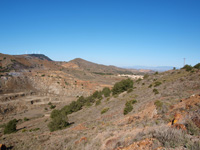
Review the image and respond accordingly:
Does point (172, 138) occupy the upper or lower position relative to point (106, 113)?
upper

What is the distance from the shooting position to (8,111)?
136 feet

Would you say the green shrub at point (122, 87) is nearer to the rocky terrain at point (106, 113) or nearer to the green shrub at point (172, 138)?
the rocky terrain at point (106, 113)

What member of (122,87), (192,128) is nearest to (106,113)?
(192,128)

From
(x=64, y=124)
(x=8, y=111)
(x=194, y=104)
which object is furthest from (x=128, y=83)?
(x=8, y=111)

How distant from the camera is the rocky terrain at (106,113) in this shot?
5541 mm

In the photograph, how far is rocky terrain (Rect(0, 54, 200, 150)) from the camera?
5541 mm

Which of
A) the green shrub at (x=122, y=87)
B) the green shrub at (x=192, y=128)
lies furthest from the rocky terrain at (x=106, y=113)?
the green shrub at (x=122, y=87)

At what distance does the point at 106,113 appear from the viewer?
20031 millimetres

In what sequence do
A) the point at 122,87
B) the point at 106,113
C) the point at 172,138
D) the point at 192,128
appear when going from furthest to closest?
the point at 122,87 < the point at 106,113 < the point at 192,128 < the point at 172,138

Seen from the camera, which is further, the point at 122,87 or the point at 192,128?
the point at 122,87

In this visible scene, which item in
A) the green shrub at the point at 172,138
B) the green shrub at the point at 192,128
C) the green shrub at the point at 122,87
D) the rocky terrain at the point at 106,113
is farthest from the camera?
the green shrub at the point at 122,87

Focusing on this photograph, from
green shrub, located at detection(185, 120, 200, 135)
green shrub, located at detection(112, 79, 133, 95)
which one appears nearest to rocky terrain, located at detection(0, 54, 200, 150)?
green shrub, located at detection(185, 120, 200, 135)

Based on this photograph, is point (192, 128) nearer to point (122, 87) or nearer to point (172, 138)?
point (172, 138)

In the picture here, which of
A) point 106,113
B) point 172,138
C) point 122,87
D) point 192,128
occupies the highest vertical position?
point 192,128
